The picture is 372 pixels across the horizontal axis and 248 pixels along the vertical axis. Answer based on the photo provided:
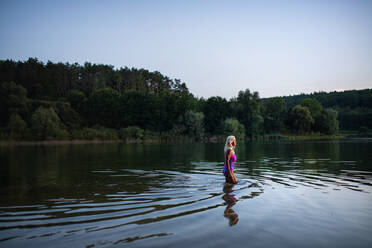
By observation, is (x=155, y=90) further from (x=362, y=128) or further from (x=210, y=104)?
(x=362, y=128)

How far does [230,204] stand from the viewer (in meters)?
8.99

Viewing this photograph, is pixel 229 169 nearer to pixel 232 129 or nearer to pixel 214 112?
pixel 232 129

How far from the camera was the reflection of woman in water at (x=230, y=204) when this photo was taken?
24.3ft

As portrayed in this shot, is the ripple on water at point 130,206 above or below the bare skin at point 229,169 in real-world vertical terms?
below

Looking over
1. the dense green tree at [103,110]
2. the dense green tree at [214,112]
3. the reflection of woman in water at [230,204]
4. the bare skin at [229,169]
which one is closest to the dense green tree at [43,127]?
the dense green tree at [103,110]

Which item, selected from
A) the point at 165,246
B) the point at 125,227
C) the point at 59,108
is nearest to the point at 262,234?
the point at 165,246

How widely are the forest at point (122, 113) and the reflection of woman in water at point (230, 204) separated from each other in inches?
2935

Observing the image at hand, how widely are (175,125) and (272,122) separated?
40601 millimetres

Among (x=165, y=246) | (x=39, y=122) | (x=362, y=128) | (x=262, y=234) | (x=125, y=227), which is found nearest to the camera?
(x=165, y=246)

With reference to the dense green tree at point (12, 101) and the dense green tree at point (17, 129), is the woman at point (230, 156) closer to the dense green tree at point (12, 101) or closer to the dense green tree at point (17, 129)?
the dense green tree at point (17, 129)

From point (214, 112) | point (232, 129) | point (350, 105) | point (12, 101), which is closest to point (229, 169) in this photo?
point (232, 129)

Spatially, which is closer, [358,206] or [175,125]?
[358,206]

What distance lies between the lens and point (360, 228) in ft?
22.2

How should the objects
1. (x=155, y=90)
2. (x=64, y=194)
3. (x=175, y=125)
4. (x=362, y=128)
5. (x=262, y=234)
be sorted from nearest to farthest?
(x=262, y=234) → (x=64, y=194) → (x=175, y=125) → (x=362, y=128) → (x=155, y=90)
